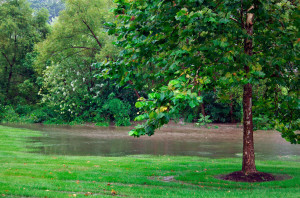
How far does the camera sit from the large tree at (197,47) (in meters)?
7.77

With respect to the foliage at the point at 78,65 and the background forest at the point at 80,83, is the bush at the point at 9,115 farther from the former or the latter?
the foliage at the point at 78,65

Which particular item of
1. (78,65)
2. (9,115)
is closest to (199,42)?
(78,65)

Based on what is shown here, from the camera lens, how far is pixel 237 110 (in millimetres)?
40625

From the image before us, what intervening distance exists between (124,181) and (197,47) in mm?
4735

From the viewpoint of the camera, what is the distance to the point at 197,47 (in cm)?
934

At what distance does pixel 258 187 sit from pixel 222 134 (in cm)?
2132

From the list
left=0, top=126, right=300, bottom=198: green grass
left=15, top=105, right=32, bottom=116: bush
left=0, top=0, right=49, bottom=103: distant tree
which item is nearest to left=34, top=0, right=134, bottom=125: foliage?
left=15, top=105, right=32, bottom=116: bush

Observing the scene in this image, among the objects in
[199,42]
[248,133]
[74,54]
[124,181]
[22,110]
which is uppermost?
[74,54]

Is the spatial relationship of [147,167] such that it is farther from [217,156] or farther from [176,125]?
[176,125]

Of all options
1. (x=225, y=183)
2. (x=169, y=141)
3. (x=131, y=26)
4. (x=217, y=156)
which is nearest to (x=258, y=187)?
(x=225, y=183)

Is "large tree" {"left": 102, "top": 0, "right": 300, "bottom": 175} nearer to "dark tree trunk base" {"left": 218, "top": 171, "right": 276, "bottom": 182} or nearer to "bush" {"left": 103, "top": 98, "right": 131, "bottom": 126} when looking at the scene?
"dark tree trunk base" {"left": 218, "top": 171, "right": 276, "bottom": 182}

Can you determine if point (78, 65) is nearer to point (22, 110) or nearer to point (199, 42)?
point (22, 110)

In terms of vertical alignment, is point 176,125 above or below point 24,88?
below

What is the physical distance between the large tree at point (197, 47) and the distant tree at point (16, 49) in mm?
38071
